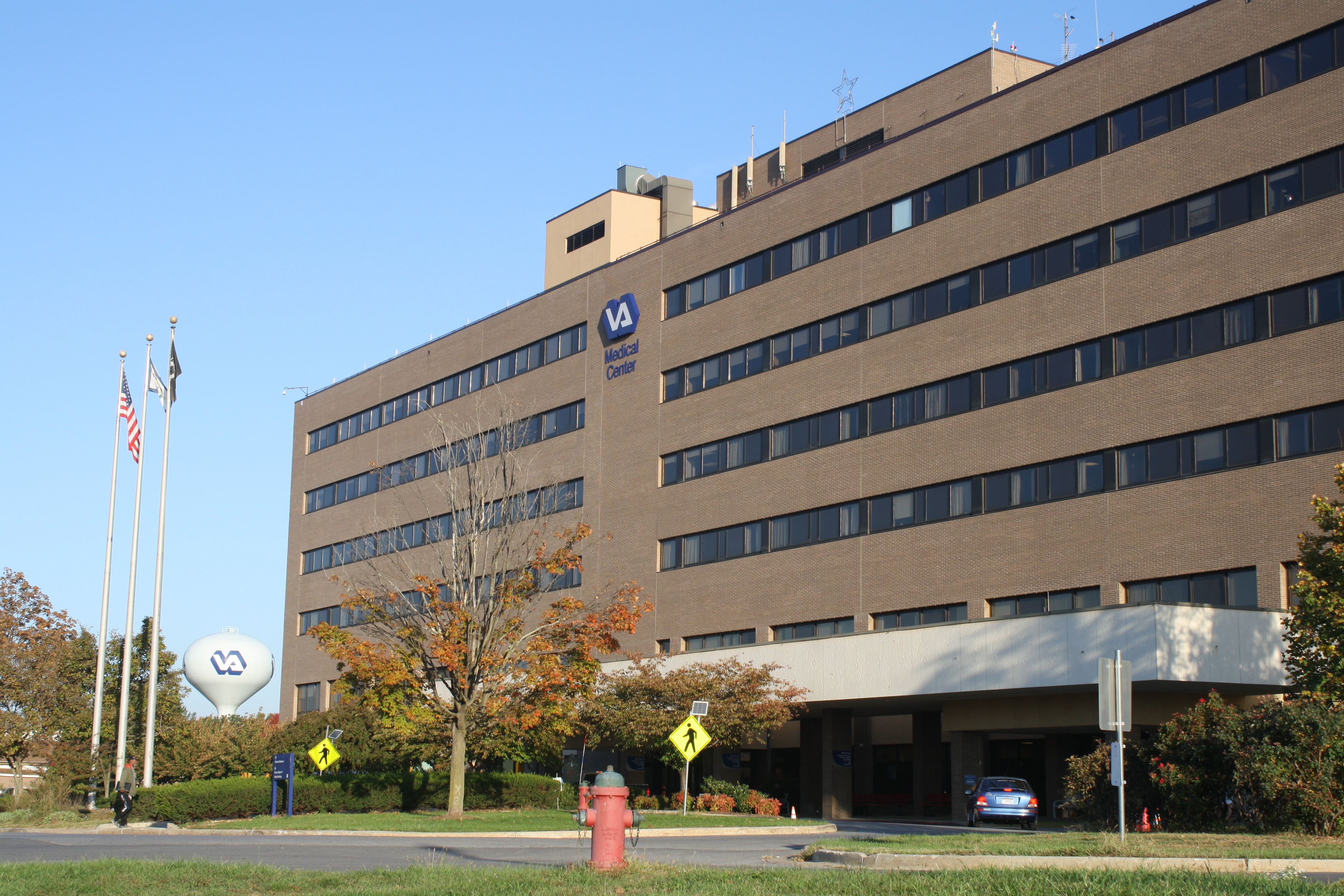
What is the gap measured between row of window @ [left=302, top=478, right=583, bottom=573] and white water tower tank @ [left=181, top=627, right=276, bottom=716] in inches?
250

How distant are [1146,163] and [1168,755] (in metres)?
18.6

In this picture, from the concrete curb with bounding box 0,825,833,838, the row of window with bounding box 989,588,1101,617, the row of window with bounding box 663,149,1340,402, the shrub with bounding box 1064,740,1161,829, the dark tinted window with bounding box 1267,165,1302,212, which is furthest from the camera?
the row of window with bounding box 989,588,1101,617

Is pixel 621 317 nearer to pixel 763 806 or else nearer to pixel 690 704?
pixel 690 704

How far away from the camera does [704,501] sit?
5216 centimetres

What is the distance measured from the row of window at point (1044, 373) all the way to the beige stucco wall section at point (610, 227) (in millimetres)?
15369

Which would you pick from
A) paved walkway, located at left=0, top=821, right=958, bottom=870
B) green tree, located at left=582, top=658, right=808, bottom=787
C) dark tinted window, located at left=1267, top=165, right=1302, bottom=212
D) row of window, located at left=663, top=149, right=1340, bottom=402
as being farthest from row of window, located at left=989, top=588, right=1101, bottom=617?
dark tinted window, located at left=1267, top=165, right=1302, bottom=212

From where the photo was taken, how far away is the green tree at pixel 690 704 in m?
42.4

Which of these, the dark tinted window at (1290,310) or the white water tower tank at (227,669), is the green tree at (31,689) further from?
the dark tinted window at (1290,310)

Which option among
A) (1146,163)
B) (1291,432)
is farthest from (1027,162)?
(1291,432)

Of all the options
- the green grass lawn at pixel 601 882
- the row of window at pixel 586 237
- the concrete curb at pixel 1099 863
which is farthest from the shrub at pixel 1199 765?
the row of window at pixel 586 237

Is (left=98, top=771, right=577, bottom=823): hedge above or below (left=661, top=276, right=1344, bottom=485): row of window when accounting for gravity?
below

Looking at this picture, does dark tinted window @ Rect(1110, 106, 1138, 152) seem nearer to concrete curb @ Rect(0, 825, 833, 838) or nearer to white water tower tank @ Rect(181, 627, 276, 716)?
concrete curb @ Rect(0, 825, 833, 838)

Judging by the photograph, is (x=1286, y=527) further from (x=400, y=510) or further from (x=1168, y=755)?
(x=400, y=510)

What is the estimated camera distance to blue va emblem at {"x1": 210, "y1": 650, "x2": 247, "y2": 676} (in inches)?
2660
